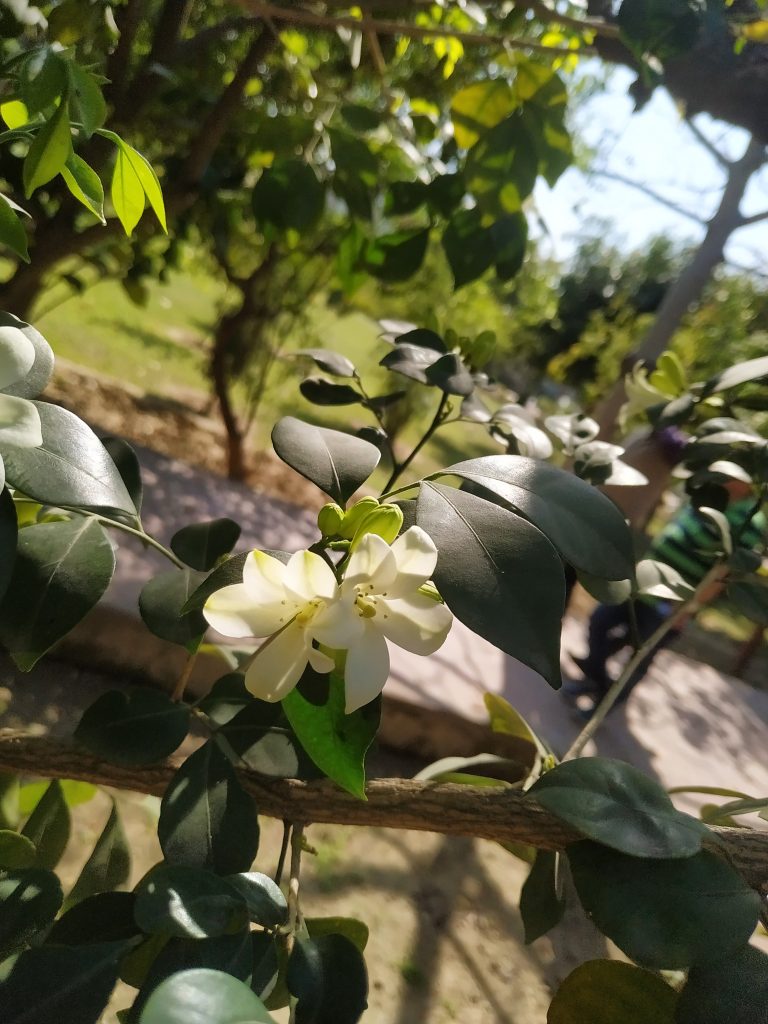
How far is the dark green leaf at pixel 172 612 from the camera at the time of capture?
1.36 feet

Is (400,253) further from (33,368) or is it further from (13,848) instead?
(13,848)

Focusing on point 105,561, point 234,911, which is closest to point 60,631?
point 105,561

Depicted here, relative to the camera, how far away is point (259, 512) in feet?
6.31

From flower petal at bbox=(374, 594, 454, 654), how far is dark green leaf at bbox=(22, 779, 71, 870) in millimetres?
366

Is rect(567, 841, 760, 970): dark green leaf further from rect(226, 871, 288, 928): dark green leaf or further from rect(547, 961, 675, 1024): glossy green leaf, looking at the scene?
rect(226, 871, 288, 928): dark green leaf

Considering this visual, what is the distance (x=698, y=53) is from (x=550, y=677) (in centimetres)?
74

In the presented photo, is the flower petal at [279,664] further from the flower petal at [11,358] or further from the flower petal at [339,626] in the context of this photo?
the flower petal at [11,358]

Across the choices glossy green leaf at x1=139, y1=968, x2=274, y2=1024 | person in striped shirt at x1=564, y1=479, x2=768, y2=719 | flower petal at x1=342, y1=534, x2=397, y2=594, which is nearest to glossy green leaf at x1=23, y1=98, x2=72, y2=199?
flower petal at x1=342, y1=534, x2=397, y2=594

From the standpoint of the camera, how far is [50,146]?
29 cm

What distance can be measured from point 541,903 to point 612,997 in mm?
121

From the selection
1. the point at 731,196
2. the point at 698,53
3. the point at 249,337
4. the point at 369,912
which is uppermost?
the point at 731,196

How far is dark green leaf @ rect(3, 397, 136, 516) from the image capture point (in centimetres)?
26

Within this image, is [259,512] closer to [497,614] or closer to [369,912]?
[369,912]

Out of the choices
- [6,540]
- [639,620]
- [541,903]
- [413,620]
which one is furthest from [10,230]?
[639,620]
